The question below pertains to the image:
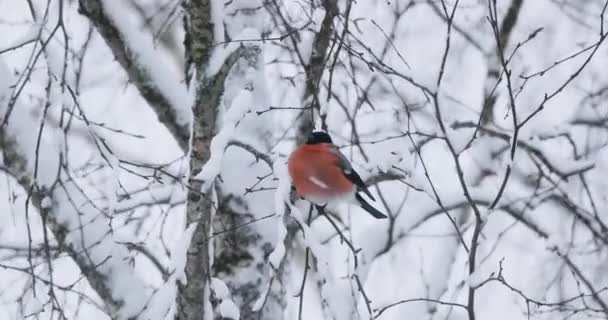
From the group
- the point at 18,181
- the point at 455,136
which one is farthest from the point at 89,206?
the point at 455,136

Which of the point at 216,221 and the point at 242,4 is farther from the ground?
the point at 242,4

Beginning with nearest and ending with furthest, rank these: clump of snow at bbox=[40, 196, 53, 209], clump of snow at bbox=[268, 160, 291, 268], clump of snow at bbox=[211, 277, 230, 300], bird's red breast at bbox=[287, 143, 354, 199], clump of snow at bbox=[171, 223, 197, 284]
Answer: clump of snow at bbox=[268, 160, 291, 268], clump of snow at bbox=[211, 277, 230, 300], clump of snow at bbox=[171, 223, 197, 284], bird's red breast at bbox=[287, 143, 354, 199], clump of snow at bbox=[40, 196, 53, 209]

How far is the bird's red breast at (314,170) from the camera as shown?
8.07ft

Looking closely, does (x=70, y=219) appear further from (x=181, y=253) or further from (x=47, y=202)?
(x=181, y=253)

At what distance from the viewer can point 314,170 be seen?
2.48 metres

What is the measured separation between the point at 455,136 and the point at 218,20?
3.03 feet

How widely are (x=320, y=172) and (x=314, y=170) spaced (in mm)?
20

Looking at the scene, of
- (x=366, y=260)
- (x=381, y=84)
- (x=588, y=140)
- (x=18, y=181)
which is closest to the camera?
(x=18, y=181)

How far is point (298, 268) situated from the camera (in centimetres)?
594

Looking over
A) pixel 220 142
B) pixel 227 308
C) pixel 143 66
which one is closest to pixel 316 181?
pixel 220 142

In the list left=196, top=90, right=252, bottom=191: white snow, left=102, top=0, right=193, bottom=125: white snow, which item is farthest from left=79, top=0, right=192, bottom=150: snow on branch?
left=196, top=90, right=252, bottom=191: white snow

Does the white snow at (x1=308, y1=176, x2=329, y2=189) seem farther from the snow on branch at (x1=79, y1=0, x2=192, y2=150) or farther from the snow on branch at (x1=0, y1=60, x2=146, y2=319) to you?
the snow on branch at (x1=79, y1=0, x2=192, y2=150)

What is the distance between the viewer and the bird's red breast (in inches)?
96.8

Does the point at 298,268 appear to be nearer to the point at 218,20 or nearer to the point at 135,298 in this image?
the point at 135,298
